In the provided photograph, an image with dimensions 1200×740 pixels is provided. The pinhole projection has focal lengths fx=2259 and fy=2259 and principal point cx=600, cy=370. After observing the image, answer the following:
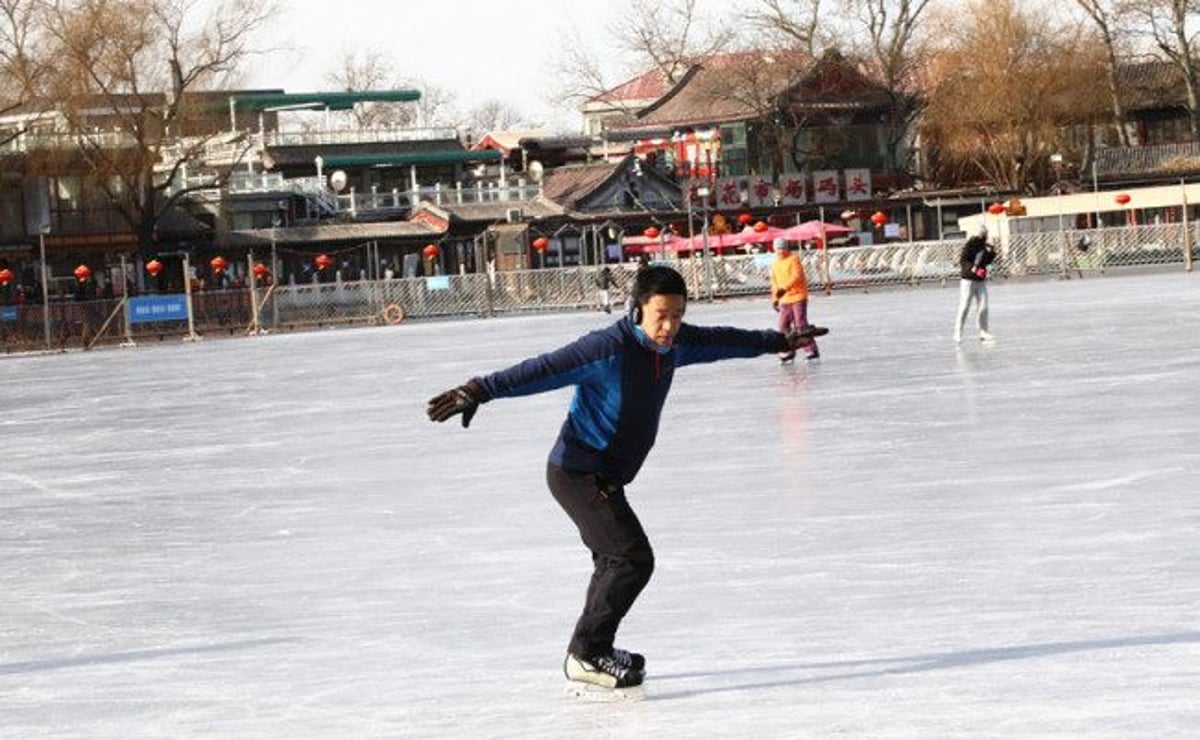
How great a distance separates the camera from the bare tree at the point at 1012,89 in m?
68.3

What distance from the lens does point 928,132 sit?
72.9m

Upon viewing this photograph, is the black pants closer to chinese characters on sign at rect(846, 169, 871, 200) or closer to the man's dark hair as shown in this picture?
the man's dark hair

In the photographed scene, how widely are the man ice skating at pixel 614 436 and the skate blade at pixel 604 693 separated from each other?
0.02 m

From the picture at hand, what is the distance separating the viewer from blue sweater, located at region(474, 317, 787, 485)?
6.23 metres

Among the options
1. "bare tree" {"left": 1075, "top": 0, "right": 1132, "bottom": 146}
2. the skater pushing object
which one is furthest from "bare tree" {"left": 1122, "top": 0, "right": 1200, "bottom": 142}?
the skater pushing object

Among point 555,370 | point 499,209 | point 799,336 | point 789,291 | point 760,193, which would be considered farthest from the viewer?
point 760,193

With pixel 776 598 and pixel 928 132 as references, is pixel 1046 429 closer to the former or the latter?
pixel 776 598

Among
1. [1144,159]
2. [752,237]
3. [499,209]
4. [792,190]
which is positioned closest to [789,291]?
[752,237]

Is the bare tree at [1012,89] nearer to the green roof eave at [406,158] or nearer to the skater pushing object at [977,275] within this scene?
the green roof eave at [406,158]

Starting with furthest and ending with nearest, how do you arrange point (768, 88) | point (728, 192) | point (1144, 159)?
point (768, 88)
point (1144, 159)
point (728, 192)

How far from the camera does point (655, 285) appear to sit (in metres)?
6.24

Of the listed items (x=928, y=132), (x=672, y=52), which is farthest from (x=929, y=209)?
(x=672, y=52)

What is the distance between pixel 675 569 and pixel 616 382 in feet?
8.24

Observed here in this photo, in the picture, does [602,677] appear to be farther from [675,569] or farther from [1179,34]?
[1179,34]
